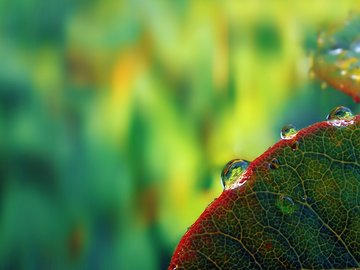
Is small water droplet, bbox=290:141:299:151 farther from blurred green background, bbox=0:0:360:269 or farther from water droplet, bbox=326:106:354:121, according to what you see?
blurred green background, bbox=0:0:360:269

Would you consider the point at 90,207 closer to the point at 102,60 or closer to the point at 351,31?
the point at 102,60

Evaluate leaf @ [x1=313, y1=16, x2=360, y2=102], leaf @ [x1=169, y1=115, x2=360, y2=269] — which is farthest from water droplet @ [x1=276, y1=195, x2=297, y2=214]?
leaf @ [x1=313, y1=16, x2=360, y2=102]

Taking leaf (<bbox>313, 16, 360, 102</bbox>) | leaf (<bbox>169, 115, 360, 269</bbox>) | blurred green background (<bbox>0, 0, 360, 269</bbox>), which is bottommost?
blurred green background (<bbox>0, 0, 360, 269</bbox>)

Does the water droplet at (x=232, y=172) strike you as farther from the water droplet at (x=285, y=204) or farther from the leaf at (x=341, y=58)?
the leaf at (x=341, y=58)

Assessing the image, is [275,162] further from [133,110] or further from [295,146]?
[133,110]

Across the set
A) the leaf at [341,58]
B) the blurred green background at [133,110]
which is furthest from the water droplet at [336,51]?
the blurred green background at [133,110]

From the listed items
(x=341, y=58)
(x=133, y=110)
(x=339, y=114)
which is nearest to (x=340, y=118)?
(x=339, y=114)

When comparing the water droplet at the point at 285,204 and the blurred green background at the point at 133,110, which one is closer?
the water droplet at the point at 285,204

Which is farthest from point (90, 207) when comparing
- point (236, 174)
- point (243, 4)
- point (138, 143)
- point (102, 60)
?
point (236, 174)
